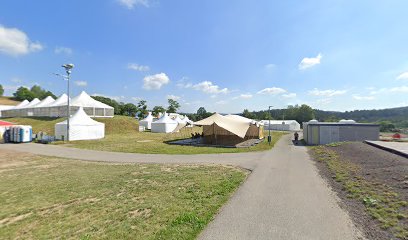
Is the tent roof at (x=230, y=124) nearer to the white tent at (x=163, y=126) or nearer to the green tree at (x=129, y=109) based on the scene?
the white tent at (x=163, y=126)

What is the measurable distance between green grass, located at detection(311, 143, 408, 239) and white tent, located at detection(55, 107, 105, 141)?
28203 mm

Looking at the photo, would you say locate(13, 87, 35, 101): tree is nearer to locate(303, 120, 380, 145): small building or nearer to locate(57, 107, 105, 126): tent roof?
locate(57, 107, 105, 126): tent roof

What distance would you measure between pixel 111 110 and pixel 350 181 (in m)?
48.6

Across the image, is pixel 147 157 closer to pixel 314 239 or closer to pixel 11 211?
pixel 11 211

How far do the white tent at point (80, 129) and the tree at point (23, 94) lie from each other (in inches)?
4261

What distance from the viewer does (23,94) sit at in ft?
360

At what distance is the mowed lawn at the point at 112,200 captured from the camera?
4.90m

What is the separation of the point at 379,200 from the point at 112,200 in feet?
28.0

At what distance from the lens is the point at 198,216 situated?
5434 millimetres

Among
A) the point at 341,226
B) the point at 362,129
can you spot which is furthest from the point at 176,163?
the point at 362,129

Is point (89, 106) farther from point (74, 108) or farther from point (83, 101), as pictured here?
point (74, 108)

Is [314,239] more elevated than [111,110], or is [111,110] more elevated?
[111,110]

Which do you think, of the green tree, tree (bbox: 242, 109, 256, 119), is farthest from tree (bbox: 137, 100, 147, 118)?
tree (bbox: 242, 109, 256, 119)

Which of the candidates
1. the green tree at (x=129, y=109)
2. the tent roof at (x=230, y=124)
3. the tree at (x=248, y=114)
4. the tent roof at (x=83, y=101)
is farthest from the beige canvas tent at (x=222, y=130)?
the tree at (x=248, y=114)
